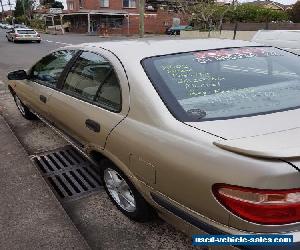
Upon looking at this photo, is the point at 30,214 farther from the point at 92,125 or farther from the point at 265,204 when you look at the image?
the point at 265,204

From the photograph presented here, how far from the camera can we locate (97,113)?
3.12 meters

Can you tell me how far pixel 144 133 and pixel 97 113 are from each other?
76 cm

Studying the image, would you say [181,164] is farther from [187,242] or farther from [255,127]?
[187,242]

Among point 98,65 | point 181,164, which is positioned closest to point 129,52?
A: point 98,65

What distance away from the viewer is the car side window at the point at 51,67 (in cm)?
411

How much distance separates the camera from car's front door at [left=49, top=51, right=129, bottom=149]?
9.51ft

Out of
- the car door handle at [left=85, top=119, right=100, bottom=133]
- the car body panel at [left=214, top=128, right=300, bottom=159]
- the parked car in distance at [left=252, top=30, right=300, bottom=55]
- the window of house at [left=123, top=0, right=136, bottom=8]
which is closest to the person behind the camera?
the car body panel at [left=214, top=128, right=300, bottom=159]

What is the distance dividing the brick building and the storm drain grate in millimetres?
45167

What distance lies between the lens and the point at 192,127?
7.34 ft

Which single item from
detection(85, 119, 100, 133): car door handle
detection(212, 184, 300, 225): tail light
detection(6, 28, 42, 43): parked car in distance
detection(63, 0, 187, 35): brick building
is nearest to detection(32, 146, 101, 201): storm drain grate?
detection(85, 119, 100, 133): car door handle

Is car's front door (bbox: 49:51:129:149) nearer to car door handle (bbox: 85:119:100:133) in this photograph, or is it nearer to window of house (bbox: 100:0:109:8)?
car door handle (bbox: 85:119:100:133)

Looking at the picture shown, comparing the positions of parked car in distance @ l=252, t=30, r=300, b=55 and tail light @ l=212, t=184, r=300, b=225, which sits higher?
tail light @ l=212, t=184, r=300, b=225

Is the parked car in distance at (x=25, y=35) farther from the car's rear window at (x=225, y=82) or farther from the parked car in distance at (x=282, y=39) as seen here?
the car's rear window at (x=225, y=82)

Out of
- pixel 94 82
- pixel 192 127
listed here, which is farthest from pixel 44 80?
pixel 192 127
